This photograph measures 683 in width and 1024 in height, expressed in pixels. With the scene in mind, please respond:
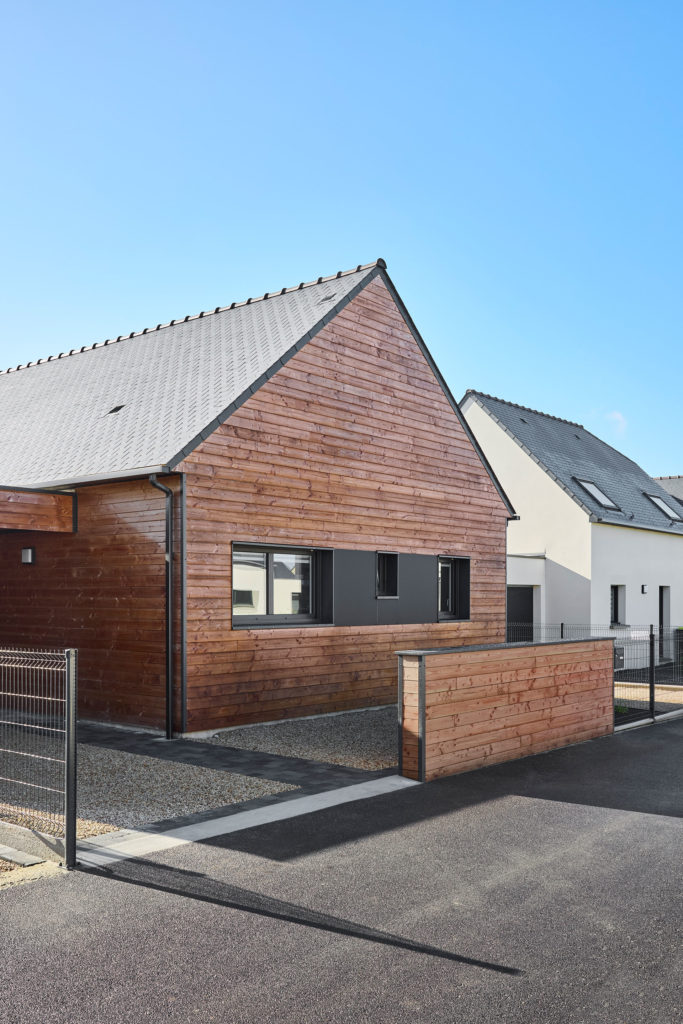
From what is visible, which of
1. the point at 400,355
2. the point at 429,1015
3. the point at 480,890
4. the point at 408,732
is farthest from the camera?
the point at 400,355

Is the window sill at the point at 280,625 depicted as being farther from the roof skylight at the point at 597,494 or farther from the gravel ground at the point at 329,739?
the roof skylight at the point at 597,494

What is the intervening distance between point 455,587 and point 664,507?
1315 centimetres

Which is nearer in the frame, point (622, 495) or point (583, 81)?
point (583, 81)

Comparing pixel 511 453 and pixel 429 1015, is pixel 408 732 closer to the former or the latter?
pixel 429 1015

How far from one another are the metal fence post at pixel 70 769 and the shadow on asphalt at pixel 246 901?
149 mm

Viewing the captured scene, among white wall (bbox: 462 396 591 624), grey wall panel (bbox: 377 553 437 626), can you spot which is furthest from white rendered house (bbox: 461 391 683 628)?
grey wall panel (bbox: 377 553 437 626)

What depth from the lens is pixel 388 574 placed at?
13.5m

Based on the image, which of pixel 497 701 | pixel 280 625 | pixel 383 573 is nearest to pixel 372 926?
pixel 497 701

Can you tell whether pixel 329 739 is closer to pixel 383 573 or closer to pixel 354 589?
pixel 354 589

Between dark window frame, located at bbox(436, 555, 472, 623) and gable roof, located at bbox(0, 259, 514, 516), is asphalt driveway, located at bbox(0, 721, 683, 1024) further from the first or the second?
dark window frame, located at bbox(436, 555, 472, 623)

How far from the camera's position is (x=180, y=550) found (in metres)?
10.1

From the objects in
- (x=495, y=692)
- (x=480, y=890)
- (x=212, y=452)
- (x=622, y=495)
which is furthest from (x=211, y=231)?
(x=622, y=495)

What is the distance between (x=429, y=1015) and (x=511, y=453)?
19.7m

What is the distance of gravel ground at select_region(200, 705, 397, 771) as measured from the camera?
29.2 ft
